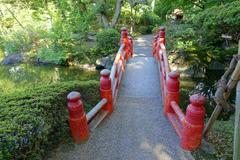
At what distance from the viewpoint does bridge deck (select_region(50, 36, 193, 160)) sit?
13.1 feet

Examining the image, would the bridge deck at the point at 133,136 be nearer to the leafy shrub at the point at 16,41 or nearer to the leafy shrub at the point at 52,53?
the leafy shrub at the point at 52,53

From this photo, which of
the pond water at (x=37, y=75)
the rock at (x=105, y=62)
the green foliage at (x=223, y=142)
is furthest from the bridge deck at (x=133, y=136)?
the pond water at (x=37, y=75)

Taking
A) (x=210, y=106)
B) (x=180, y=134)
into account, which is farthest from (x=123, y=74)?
(x=180, y=134)

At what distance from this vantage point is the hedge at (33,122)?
2817 mm

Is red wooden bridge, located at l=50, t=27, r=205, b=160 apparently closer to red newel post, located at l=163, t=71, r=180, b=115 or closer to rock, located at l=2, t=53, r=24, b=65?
red newel post, located at l=163, t=71, r=180, b=115

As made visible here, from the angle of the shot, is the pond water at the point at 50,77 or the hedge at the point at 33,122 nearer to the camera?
the hedge at the point at 33,122

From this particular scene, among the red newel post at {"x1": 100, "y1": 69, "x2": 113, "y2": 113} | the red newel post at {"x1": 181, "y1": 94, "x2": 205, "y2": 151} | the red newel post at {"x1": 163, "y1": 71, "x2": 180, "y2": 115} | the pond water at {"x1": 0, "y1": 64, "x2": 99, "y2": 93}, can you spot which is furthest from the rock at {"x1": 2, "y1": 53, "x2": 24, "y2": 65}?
the red newel post at {"x1": 181, "y1": 94, "x2": 205, "y2": 151}

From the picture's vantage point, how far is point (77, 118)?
4023mm

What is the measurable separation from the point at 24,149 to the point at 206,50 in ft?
33.6

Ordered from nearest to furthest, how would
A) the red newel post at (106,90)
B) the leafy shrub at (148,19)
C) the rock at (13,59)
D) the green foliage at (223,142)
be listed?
the green foliage at (223,142)
the red newel post at (106,90)
the rock at (13,59)
the leafy shrub at (148,19)

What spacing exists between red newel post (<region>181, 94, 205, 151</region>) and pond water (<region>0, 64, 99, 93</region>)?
9220 mm

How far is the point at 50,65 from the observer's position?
50.8 ft

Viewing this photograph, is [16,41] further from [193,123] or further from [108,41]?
[193,123]

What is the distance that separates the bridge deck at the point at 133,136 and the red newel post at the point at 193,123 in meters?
0.18
